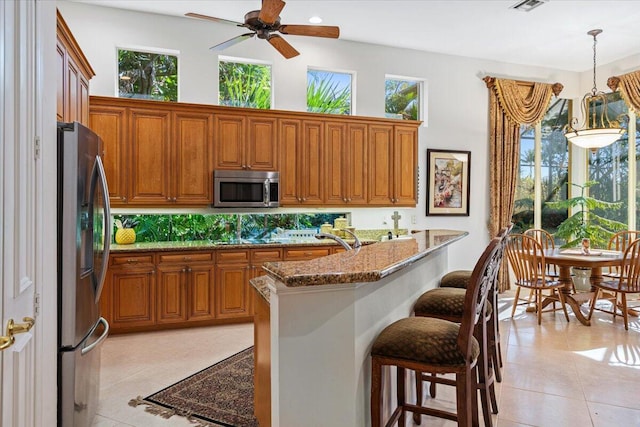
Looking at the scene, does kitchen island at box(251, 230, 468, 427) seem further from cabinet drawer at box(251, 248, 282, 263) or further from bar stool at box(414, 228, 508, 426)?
cabinet drawer at box(251, 248, 282, 263)

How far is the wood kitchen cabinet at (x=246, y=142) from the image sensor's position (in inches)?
190

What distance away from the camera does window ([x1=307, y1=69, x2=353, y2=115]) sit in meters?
5.66

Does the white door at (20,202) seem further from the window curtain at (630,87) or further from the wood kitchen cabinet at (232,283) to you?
the window curtain at (630,87)

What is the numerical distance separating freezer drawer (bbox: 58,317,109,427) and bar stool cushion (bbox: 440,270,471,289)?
7.57 ft

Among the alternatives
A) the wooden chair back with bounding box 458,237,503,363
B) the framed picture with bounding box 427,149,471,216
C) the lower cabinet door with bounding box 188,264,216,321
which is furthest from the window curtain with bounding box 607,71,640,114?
the lower cabinet door with bounding box 188,264,216,321

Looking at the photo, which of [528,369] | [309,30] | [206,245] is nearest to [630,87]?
[528,369]

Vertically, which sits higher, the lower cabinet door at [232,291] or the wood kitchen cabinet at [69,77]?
the wood kitchen cabinet at [69,77]

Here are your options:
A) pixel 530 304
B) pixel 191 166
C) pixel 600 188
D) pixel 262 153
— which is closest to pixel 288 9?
pixel 262 153

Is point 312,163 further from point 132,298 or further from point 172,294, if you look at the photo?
point 132,298

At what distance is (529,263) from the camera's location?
4836 mm

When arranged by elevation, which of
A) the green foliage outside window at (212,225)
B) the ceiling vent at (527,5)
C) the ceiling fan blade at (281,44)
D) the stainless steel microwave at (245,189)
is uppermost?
the ceiling vent at (527,5)

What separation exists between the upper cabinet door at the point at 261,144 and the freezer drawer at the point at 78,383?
9.33ft

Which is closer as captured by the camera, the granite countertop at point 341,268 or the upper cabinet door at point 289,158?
the granite countertop at point 341,268

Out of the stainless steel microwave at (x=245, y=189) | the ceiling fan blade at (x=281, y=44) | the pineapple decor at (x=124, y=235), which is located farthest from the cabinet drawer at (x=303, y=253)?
the ceiling fan blade at (x=281, y=44)
